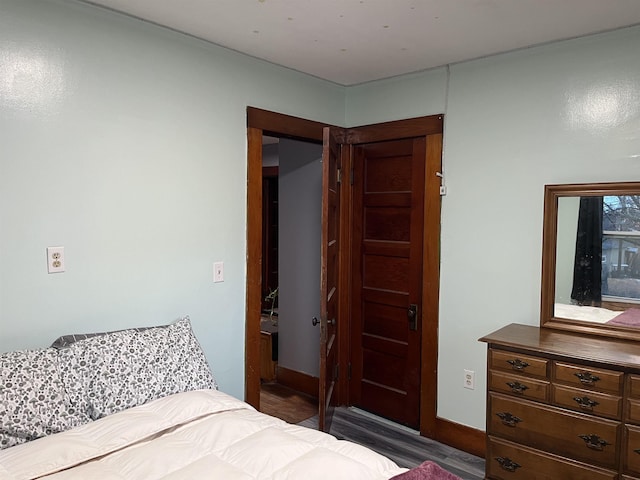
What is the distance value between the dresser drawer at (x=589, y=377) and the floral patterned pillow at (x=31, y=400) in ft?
7.12

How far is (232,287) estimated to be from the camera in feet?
9.66

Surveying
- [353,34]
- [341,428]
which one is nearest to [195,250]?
[353,34]

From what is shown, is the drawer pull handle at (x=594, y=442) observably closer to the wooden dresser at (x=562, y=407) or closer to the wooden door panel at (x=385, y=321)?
the wooden dresser at (x=562, y=407)

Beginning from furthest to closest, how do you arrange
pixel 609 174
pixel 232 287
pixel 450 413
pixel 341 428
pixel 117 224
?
pixel 341 428 → pixel 450 413 → pixel 232 287 → pixel 609 174 → pixel 117 224

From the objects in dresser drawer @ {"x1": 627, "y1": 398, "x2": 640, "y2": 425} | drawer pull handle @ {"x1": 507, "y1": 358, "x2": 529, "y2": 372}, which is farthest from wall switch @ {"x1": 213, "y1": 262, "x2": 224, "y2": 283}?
dresser drawer @ {"x1": 627, "y1": 398, "x2": 640, "y2": 425}

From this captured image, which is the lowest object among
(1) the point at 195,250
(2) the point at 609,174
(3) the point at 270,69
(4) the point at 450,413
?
(4) the point at 450,413

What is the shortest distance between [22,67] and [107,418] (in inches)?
60.7

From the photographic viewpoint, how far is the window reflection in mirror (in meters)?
2.49

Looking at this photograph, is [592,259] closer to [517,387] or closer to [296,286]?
[517,387]

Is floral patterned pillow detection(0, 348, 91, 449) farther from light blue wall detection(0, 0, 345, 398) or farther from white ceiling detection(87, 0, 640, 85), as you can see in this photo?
white ceiling detection(87, 0, 640, 85)

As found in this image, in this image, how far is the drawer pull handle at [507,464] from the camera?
2467mm

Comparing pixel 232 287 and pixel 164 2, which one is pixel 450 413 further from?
pixel 164 2

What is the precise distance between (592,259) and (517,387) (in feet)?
2.76

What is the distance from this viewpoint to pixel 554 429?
2.34 meters
